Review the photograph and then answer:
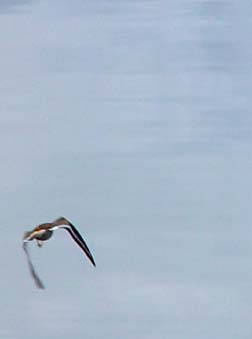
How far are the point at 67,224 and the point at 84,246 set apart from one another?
25 cm

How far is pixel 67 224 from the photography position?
5.57m

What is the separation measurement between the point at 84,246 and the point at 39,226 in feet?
1.02

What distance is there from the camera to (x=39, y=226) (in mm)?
5770

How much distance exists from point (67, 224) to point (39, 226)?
279 millimetres

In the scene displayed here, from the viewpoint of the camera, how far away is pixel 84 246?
226 inches
